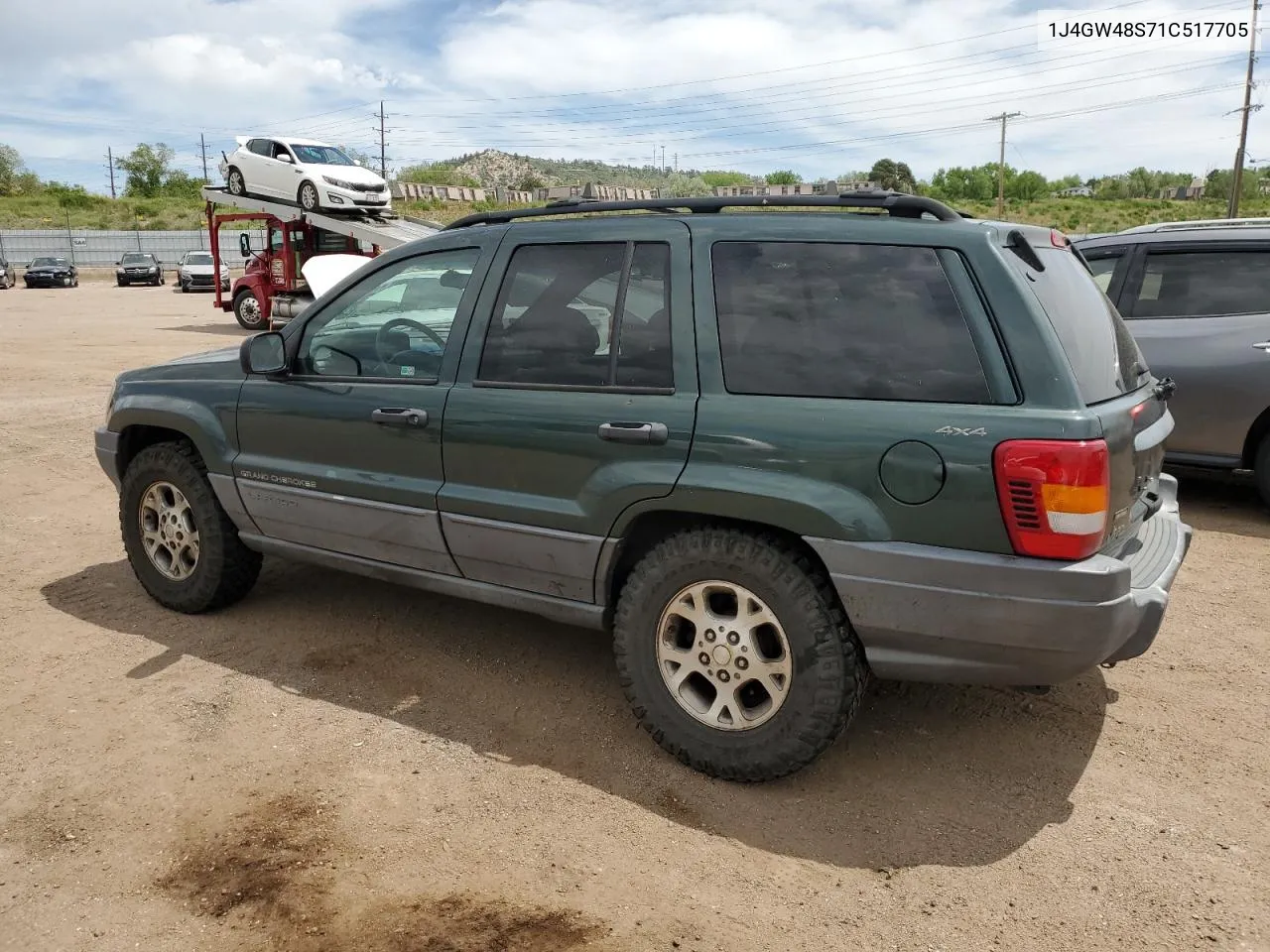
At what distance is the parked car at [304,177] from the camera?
18703 millimetres

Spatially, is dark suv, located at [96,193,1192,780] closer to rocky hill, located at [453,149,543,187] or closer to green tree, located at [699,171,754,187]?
green tree, located at [699,171,754,187]

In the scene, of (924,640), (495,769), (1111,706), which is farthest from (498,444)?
(1111,706)

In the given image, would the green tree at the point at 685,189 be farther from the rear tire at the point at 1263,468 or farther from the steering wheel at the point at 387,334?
the rear tire at the point at 1263,468

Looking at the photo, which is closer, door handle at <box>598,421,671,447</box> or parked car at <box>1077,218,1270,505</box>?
door handle at <box>598,421,671,447</box>

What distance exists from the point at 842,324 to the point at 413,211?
71794 millimetres

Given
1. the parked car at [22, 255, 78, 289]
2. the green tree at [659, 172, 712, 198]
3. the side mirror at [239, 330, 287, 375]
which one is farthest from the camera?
the parked car at [22, 255, 78, 289]

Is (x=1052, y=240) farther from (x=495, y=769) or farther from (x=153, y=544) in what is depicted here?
(x=153, y=544)

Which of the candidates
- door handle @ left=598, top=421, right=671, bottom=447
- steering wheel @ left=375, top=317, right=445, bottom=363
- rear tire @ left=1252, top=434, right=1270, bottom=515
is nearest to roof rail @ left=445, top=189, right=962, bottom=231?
steering wheel @ left=375, top=317, right=445, bottom=363

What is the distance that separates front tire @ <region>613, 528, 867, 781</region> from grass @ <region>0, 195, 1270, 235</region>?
2428 inches

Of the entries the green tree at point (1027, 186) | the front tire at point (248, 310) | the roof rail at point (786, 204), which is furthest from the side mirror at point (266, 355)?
the green tree at point (1027, 186)

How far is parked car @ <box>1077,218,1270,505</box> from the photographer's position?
6.16 m

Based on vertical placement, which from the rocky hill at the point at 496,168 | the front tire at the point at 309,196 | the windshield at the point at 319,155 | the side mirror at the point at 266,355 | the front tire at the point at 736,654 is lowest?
the front tire at the point at 736,654

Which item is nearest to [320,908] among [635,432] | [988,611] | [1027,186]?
[635,432]

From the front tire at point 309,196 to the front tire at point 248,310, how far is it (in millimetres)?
2444
